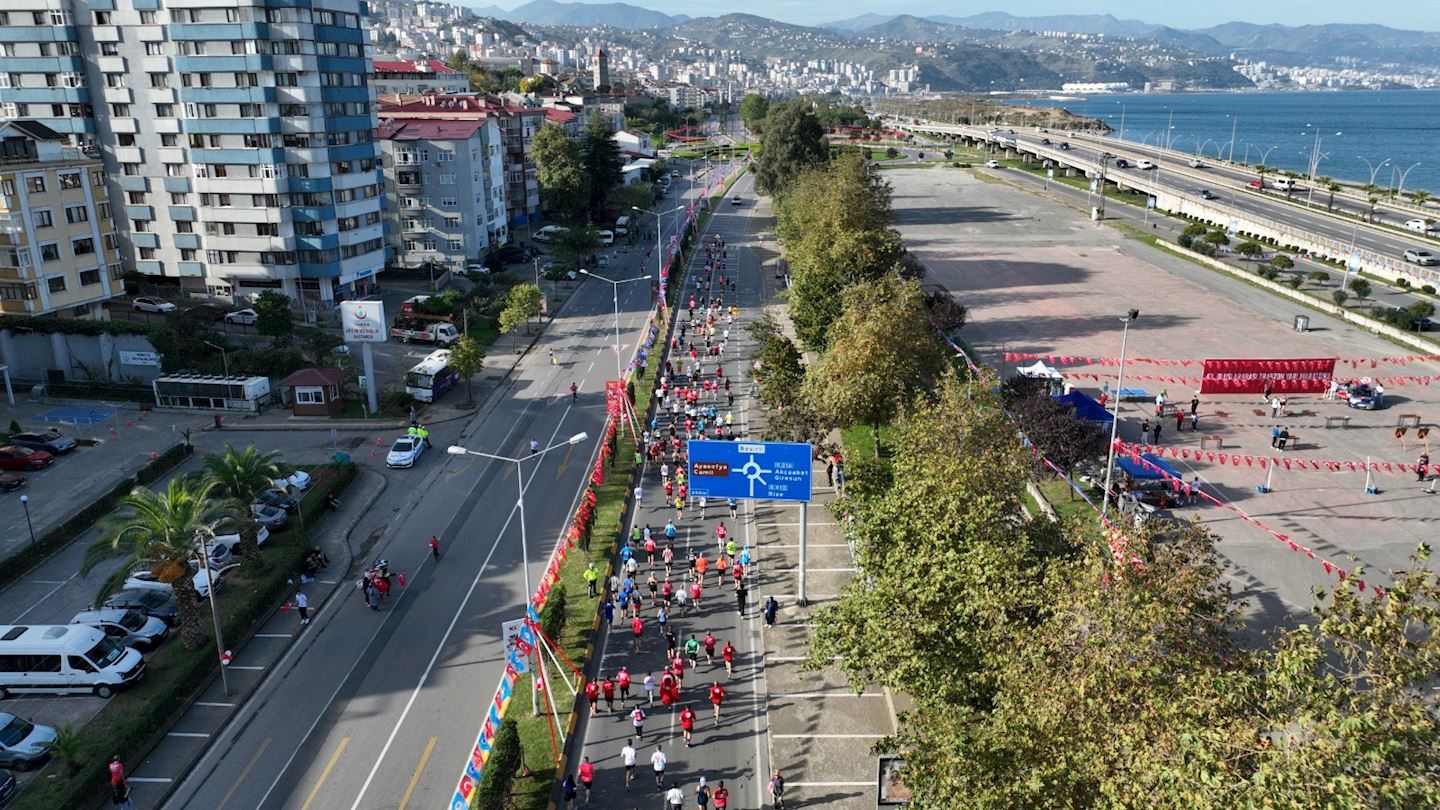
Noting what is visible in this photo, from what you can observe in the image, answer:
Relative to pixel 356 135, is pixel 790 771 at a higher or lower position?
lower

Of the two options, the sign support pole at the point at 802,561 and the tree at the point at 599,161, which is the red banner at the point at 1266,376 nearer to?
the sign support pole at the point at 802,561

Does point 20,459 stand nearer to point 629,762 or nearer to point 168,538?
point 168,538

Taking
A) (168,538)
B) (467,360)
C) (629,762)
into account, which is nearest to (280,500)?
(168,538)

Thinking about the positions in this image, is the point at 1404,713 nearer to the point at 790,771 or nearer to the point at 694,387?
the point at 790,771

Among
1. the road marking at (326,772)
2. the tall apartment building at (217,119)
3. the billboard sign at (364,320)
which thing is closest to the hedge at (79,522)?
the billboard sign at (364,320)

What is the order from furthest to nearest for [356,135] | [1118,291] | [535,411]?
[1118,291]
[356,135]
[535,411]

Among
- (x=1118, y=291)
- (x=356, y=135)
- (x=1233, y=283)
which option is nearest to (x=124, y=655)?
(x=356, y=135)
